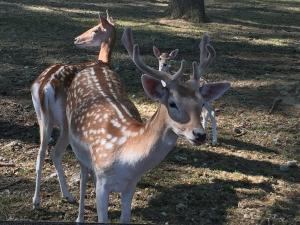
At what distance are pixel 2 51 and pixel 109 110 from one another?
23.6 ft

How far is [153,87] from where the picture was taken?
156 inches

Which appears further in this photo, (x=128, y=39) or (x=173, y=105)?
(x=128, y=39)

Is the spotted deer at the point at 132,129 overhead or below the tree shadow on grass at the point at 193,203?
overhead

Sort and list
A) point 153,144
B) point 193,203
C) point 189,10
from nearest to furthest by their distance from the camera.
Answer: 1. point 153,144
2. point 193,203
3. point 189,10

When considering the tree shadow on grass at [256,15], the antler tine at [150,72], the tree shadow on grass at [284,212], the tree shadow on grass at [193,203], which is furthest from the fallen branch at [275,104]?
the tree shadow on grass at [256,15]

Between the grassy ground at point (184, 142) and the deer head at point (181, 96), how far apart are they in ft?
5.34

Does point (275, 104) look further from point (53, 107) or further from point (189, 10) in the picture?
point (189, 10)

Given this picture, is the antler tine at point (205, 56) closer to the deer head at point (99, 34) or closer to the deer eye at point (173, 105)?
the deer eye at point (173, 105)

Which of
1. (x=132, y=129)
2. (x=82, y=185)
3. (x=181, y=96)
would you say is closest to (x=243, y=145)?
(x=82, y=185)

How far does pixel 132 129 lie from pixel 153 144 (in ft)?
1.11

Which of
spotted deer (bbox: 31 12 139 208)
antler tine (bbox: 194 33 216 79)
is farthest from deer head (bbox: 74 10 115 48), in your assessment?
antler tine (bbox: 194 33 216 79)

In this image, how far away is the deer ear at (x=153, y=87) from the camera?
3918 mm

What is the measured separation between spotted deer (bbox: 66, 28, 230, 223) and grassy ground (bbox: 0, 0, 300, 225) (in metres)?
1.04

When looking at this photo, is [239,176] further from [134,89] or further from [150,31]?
[150,31]
